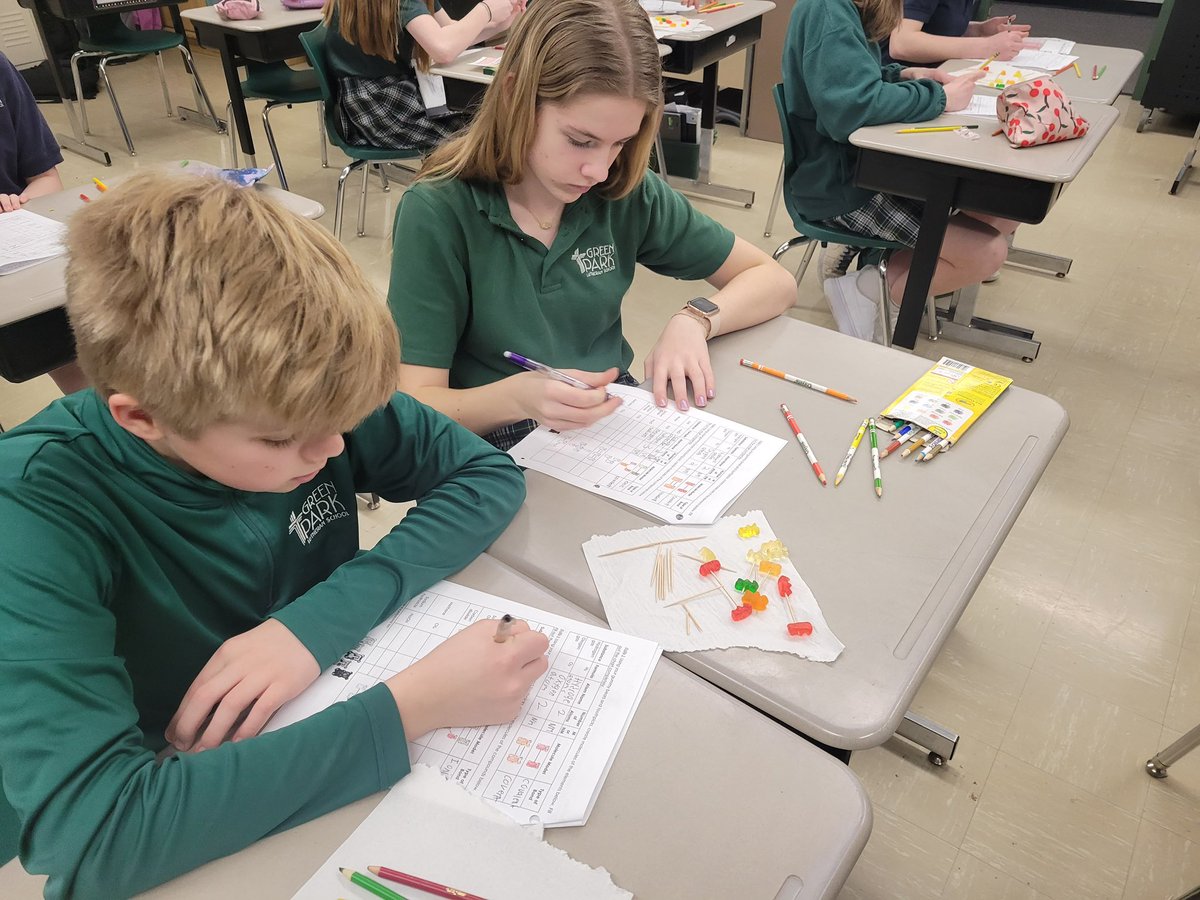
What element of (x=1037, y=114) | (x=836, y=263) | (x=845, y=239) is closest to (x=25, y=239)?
(x=845, y=239)

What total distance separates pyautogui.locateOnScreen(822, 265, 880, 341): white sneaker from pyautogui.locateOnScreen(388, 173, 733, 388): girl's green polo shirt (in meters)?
1.12

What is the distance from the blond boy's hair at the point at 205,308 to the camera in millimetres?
614

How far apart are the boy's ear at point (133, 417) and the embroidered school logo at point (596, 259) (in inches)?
29.8

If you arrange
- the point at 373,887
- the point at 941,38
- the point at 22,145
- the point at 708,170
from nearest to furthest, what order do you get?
the point at 373,887 < the point at 22,145 < the point at 941,38 < the point at 708,170

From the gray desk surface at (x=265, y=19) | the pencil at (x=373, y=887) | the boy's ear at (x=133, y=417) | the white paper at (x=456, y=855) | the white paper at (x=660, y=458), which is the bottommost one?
the white paper at (x=660, y=458)

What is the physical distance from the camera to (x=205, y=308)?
2.01 feet

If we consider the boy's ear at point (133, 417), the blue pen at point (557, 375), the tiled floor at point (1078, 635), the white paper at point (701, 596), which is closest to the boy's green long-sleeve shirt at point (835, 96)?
the tiled floor at point (1078, 635)

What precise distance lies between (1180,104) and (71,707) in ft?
16.8

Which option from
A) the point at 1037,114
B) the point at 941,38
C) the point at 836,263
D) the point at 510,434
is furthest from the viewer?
the point at 836,263

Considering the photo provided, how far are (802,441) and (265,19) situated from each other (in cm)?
324

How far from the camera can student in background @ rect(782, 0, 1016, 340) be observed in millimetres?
2078

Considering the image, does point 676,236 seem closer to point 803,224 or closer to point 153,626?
point 153,626

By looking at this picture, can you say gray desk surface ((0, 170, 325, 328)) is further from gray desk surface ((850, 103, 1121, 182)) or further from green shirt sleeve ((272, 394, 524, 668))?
gray desk surface ((850, 103, 1121, 182))

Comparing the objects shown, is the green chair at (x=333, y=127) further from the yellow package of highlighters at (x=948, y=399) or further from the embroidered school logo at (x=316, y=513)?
the yellow package of highlighters at (x=948, y=399)
